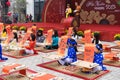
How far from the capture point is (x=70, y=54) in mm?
8555

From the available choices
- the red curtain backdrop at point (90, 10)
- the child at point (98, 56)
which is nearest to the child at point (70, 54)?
the child at point (98, 56)

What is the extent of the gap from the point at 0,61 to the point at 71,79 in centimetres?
361

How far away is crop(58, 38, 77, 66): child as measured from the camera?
27.5 feet

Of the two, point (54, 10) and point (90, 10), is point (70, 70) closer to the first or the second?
point (90, 10)

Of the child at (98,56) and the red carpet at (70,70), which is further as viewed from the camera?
the child at (98,56)

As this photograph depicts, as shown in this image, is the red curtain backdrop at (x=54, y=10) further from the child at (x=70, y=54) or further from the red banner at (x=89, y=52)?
the red banner at (x=89, y=52)

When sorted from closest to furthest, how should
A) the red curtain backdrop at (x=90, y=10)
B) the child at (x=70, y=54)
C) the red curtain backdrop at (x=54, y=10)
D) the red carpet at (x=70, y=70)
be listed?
the red carpet at (x=70, y=70), the child at (x=70, y=54), the red curtain backdrop at (x=90, y=10), the red curtain backdrop at (x=54, y=10)

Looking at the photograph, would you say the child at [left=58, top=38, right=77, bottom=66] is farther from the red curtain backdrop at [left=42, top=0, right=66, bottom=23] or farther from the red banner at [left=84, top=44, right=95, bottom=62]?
the red curtain backdrop at [left=42, top=0, right=66, bottom=23]

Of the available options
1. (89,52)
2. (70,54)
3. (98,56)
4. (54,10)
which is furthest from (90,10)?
(89,52)

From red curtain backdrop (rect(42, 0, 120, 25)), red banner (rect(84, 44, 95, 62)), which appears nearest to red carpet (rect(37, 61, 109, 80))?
red banner (rect(84, 44, 95, 62))

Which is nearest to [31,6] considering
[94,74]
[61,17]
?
[61,17]

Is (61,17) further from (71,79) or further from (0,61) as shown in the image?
(71,79)

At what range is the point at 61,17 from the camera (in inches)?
856

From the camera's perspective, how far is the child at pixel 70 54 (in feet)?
27.5
